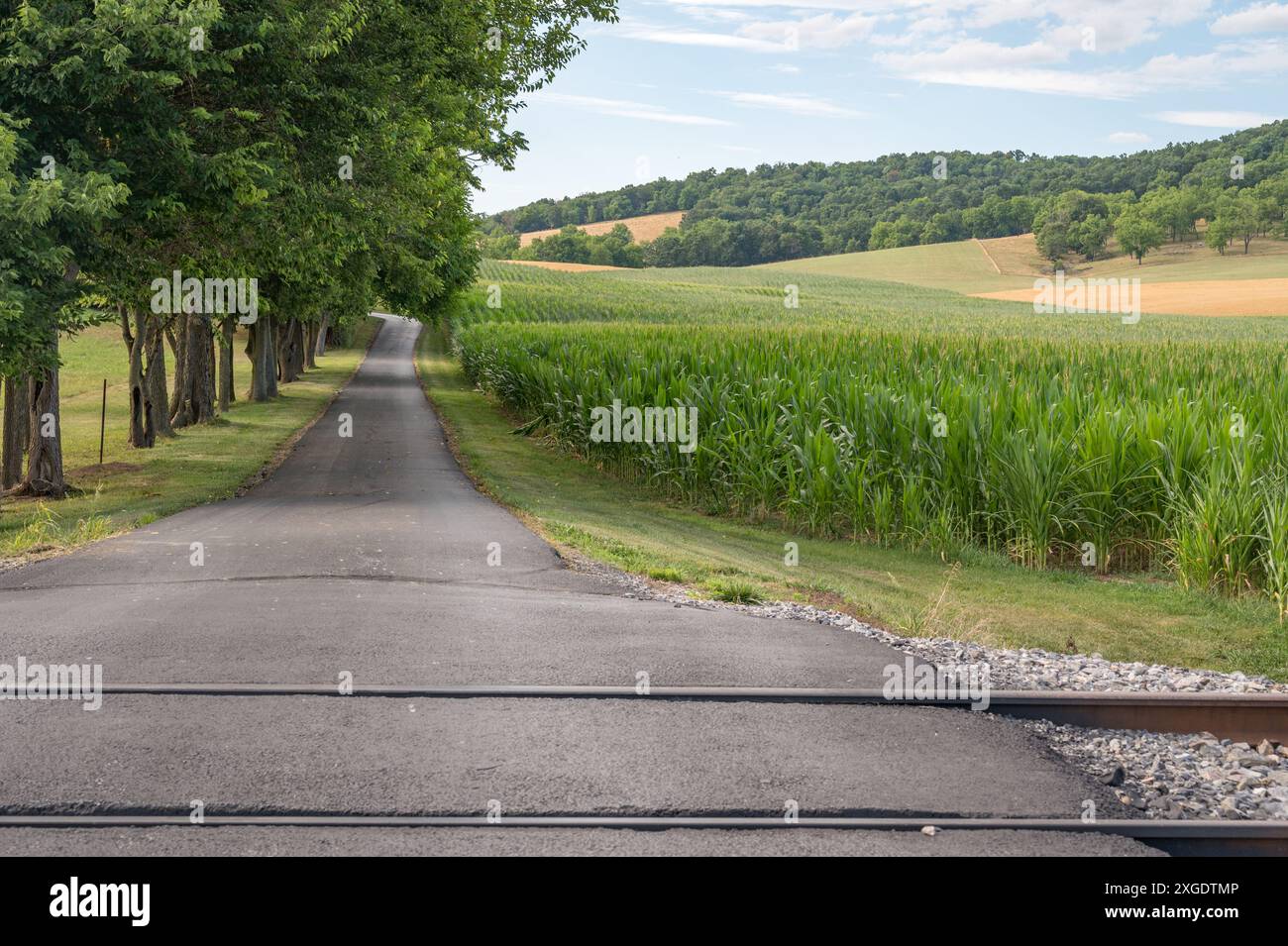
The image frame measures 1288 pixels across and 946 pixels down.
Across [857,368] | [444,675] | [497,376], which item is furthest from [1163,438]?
[497,376]

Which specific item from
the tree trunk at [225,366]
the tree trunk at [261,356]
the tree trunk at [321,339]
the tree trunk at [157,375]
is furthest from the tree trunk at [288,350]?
the tree trunk at [157,375]

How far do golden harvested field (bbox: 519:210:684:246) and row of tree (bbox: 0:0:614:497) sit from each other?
139 metres

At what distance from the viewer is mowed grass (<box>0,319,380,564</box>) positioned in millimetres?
16828

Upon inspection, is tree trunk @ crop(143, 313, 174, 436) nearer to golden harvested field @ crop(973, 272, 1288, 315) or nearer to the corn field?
the corn field

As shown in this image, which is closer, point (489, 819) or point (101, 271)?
point (489, 819)

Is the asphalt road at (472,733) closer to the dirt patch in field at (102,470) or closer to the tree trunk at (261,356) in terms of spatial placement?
the dirt patch in field at (102,470)

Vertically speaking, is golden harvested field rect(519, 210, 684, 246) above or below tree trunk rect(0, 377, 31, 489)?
above

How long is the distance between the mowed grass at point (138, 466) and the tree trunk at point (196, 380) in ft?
2.43

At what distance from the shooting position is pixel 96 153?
707 inches

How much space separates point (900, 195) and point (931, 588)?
507 feet

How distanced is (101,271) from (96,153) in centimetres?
198

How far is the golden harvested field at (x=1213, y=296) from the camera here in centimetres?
8044

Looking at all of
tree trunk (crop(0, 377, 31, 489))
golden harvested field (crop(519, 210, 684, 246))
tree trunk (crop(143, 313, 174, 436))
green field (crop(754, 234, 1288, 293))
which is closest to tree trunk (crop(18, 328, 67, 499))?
tree trunk (crop(0, 377, 31, 489))

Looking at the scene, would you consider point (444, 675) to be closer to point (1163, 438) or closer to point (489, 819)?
point (489, 819)
